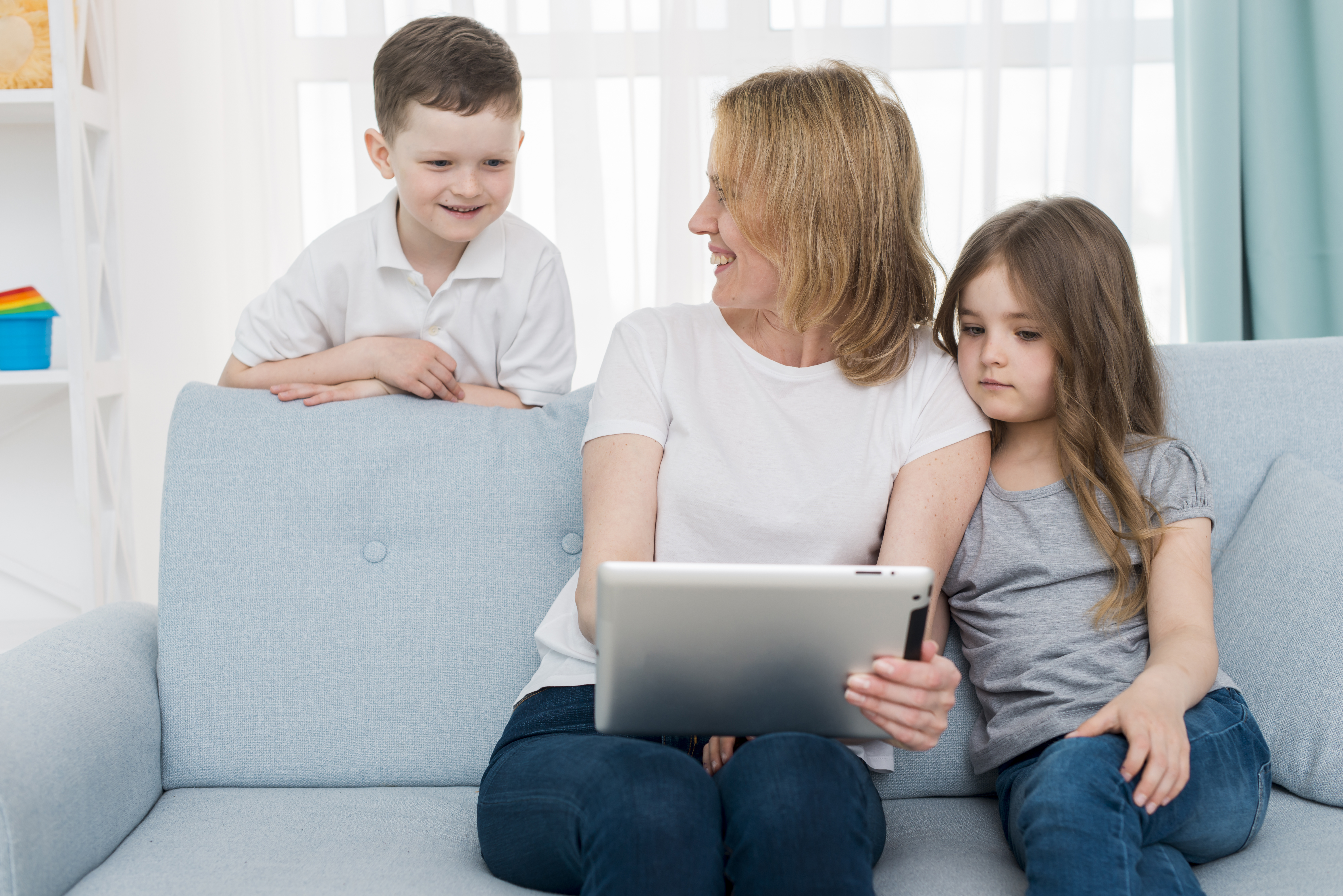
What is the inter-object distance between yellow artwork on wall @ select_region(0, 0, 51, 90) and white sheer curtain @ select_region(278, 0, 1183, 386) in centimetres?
42

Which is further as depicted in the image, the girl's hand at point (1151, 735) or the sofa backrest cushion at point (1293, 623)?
the sofa backrest cushion at point (1293, 623)

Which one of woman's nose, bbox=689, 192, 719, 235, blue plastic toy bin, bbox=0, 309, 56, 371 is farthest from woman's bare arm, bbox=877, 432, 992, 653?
blue plastic toy bin, bbox=0, 309, 56, 371

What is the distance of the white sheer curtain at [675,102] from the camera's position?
222 cm

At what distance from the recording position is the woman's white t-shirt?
1141mm

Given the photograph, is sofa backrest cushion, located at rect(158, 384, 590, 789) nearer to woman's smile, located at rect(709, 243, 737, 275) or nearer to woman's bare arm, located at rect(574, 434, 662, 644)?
woman's bare arm, located at rect(574, 434, 662, 644)

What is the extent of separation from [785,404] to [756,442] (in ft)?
0.20

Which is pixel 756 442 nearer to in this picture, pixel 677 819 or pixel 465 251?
pixel 677 819

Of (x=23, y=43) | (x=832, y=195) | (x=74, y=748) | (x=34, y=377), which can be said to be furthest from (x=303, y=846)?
(x=23, y=43)

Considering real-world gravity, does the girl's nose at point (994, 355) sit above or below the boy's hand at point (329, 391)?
above

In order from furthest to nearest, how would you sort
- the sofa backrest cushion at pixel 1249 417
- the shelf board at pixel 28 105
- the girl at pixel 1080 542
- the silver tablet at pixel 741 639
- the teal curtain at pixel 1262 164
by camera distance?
the teal curtain at pixel 1262 164, the shelf board at pixel 28 105, the sofa backrest cushion at pixel 1249 417, the girl at pixel 1080 542, the silver tablet at pixel 741 639

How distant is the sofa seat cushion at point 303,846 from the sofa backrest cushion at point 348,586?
0.15 feet

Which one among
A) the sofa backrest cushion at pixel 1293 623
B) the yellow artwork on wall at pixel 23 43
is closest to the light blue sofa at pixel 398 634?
the sofa backrest cushion at pixel 1293 623

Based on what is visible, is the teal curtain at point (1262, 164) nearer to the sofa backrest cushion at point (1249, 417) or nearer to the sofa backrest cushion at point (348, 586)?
the sofa backrest cushion at point (1249, 417)

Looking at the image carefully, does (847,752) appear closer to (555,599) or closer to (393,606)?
(555,599)
